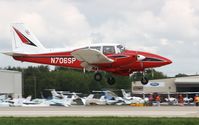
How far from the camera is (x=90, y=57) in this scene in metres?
44.3

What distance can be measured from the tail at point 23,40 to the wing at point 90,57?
5.08m

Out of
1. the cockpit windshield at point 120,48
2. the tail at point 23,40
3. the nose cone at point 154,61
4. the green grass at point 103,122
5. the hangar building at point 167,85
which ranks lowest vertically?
the green grass at point 103,122

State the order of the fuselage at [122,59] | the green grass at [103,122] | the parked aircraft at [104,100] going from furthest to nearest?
the parked aircraft at [104,100] < the fuselage at [122,59] < the green grass at [103,122]

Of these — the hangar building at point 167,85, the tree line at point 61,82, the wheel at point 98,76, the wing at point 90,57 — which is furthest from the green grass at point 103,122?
the tree line at point 61,82

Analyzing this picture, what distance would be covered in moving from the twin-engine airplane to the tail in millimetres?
97

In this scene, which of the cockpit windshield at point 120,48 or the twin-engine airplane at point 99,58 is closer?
the twin-engine airplane at point 99,58

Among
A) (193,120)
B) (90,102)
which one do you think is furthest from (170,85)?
(193,120)

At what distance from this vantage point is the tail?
48.5 m

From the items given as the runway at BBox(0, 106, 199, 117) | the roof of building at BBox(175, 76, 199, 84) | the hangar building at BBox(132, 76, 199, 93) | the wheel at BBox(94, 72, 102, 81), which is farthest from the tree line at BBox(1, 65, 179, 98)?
the runway at BBox(0, 106, 199, 117)

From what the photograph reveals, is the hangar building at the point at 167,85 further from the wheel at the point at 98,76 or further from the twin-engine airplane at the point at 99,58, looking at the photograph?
the wheel at the point at 98,76

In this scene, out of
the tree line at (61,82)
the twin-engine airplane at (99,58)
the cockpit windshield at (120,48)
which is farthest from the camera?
the tree line at (61,82)

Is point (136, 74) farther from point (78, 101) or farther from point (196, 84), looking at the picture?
point (196, 84)

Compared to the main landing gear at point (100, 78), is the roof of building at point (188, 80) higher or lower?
higher

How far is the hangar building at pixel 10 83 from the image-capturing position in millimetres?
110938
